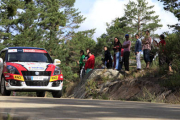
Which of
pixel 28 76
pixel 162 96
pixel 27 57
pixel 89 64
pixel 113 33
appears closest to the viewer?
pixel 162 96

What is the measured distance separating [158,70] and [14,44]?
107 feet

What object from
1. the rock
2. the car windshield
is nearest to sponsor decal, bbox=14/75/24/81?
the car windshield

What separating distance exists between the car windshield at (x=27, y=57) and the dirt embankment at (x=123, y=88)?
2267 mm

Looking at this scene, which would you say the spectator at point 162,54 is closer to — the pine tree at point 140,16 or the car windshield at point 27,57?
the car windshield at point 27,57

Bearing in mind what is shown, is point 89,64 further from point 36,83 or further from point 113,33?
point 113,33

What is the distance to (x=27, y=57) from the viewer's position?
13.4m

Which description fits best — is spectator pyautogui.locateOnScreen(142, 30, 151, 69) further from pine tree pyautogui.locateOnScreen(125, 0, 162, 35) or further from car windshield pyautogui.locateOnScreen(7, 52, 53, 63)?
pine tree pyautogui.locateOnScreen(125, 0, 162, 35)

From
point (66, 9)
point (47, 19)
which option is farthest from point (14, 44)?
point (66, 9)

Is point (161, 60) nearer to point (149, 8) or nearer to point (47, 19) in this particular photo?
point (47, 19)

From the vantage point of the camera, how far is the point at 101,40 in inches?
2186

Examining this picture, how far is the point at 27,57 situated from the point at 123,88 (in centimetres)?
337

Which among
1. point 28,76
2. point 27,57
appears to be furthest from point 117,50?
point 28,76

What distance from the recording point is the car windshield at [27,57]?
518 inches

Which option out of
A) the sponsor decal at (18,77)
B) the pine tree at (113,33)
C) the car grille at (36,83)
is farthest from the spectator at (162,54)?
the pine tree at (113,33)
